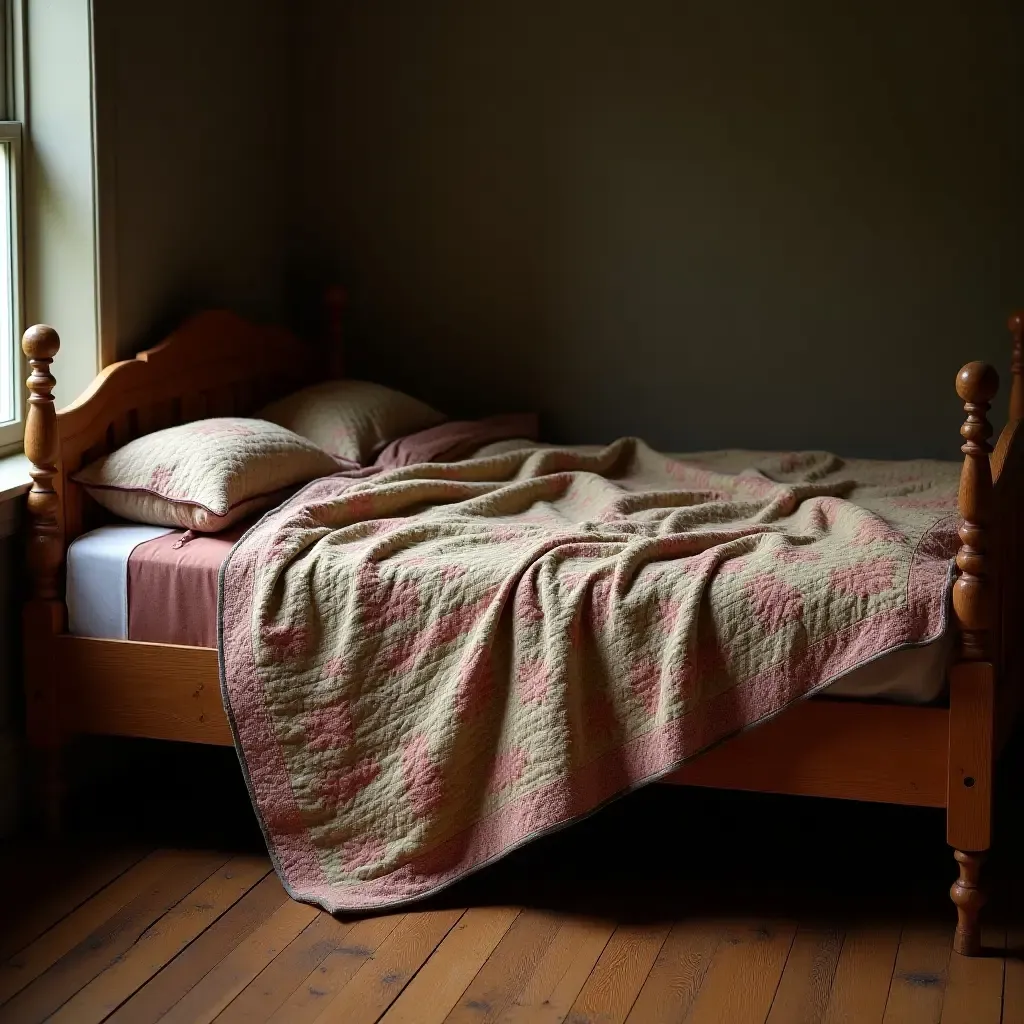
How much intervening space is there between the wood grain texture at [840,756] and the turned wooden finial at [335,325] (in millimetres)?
1845

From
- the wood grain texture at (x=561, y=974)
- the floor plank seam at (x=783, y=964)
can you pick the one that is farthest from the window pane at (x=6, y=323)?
the floor plank seam at (x=783, y=964)

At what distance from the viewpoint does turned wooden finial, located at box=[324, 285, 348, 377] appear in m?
3.77

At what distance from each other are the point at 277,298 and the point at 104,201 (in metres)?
0.95

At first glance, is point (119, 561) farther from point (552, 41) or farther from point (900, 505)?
point (552, 41)

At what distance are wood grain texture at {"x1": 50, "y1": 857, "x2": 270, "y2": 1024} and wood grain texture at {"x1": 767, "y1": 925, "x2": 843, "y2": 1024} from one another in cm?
93

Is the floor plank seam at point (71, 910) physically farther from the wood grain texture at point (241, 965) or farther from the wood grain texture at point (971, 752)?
the wood grain texture at point (971, 752)

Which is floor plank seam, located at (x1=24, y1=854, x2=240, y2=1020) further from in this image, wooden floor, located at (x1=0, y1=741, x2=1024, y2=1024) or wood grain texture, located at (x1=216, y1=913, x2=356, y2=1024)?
wood grain texture, located at (x1=216, y1=913, x2=356, y2=1024)

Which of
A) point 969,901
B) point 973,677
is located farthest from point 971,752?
point 969,901

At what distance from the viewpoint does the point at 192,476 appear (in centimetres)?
268

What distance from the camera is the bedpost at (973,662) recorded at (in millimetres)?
2191

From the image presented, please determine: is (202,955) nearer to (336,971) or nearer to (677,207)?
(336,971)

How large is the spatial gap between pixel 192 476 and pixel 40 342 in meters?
0.36

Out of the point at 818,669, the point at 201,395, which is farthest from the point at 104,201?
the point at 818,669

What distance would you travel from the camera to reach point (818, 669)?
2.24m
